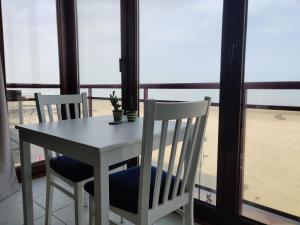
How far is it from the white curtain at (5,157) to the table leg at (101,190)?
62.4 inches

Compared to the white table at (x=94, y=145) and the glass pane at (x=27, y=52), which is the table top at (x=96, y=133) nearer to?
the white table at (x=94, y=145)

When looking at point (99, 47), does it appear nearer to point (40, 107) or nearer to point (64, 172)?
point (40, 107)

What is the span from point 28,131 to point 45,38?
5.77 feet

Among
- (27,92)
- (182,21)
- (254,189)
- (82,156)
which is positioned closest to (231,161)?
(254,189)

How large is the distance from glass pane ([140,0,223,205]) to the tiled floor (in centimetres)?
55

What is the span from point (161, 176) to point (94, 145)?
0.33 m

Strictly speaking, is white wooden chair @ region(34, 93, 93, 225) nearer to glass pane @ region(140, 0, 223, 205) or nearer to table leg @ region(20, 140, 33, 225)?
table leg @ region(20, 140, 33, 225)

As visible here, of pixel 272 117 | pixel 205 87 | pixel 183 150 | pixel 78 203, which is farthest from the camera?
pixel 205 87

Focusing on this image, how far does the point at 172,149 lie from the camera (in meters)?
1.11

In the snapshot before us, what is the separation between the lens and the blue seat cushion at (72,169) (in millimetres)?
1530

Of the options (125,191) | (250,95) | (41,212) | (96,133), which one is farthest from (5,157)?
(250,95)

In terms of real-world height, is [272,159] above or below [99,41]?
below

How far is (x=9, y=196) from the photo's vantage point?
7.41ft

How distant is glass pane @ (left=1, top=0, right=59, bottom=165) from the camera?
253 cm
